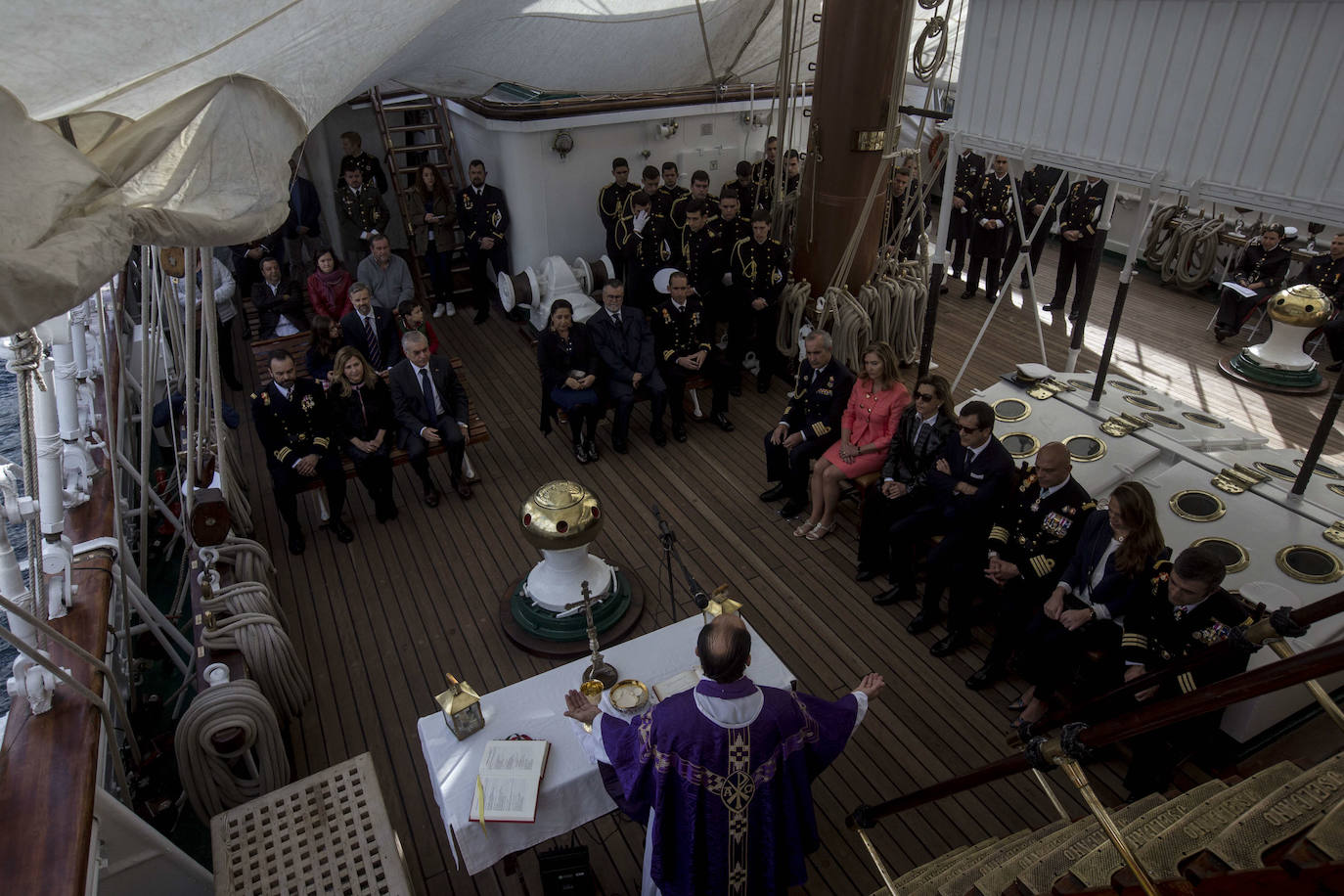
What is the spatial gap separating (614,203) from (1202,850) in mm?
6276

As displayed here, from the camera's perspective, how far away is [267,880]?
2.32 metres

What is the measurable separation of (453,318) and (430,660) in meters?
4.54

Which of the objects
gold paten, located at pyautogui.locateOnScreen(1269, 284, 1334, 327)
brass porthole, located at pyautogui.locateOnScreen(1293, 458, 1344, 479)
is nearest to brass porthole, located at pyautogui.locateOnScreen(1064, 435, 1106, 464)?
brass porthole, located at pyautogui.locateOnScreen(1293, 458, 1344, 479)

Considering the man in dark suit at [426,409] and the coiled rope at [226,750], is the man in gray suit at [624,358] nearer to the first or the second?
the man in dark suit at [426,409]

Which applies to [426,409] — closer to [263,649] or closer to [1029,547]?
[263,649]

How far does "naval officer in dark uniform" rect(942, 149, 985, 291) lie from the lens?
25.8ft

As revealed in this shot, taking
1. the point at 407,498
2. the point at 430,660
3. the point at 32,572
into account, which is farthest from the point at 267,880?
the point at 407,498

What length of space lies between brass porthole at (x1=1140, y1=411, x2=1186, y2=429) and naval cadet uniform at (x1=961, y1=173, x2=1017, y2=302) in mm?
3604

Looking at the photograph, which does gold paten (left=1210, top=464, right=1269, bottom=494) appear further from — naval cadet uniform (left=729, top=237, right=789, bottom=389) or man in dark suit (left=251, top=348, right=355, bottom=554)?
man in dark suit (left=251, top=348, right=355, bottom=554)

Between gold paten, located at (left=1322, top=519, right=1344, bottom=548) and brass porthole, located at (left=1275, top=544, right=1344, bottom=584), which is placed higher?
gold paten, located at (left=1322, top=519, right=1344, bottom=548)

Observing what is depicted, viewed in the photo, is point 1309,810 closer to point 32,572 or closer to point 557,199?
point 32,572

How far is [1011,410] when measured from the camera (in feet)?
14.7

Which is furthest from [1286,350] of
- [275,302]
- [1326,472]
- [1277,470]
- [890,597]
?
[275,302]

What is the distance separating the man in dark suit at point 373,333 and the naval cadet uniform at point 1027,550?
3.94 metres
